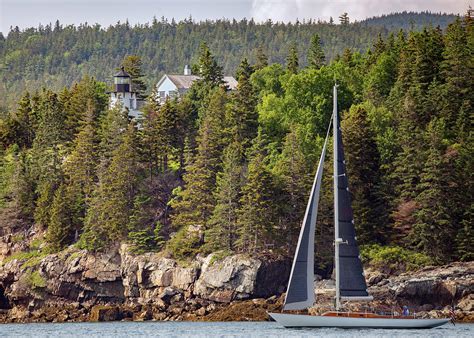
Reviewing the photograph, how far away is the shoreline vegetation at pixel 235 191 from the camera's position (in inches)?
3125

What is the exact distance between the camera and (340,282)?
5712cm

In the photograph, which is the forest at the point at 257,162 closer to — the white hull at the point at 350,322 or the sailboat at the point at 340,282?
the white hull at the point at 350,322

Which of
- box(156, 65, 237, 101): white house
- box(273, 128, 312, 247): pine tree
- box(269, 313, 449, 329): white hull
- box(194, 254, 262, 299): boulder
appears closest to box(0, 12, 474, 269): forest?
box(273, 128, 312, 247): pine tree

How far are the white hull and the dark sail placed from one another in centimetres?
142

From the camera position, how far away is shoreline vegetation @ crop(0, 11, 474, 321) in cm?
7938

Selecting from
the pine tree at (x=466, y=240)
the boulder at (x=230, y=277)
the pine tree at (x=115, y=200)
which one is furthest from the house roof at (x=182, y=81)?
the pine tree at (x=466, y=240)

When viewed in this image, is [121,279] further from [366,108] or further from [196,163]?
[366,108]

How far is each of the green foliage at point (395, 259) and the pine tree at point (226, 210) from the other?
9.56 meters

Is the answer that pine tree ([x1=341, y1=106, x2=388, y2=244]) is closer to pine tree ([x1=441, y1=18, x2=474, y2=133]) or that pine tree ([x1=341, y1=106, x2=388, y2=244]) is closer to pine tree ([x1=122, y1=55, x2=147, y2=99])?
pine tree ([x1=441, y1=18, x2=474, y2=133])

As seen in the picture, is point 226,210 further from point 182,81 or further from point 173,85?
point 182,81

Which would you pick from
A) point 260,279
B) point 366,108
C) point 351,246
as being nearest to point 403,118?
point 366,108

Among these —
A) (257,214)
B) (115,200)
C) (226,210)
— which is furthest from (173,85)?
(257,214)

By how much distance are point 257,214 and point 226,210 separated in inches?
112

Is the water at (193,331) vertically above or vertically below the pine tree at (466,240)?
below
